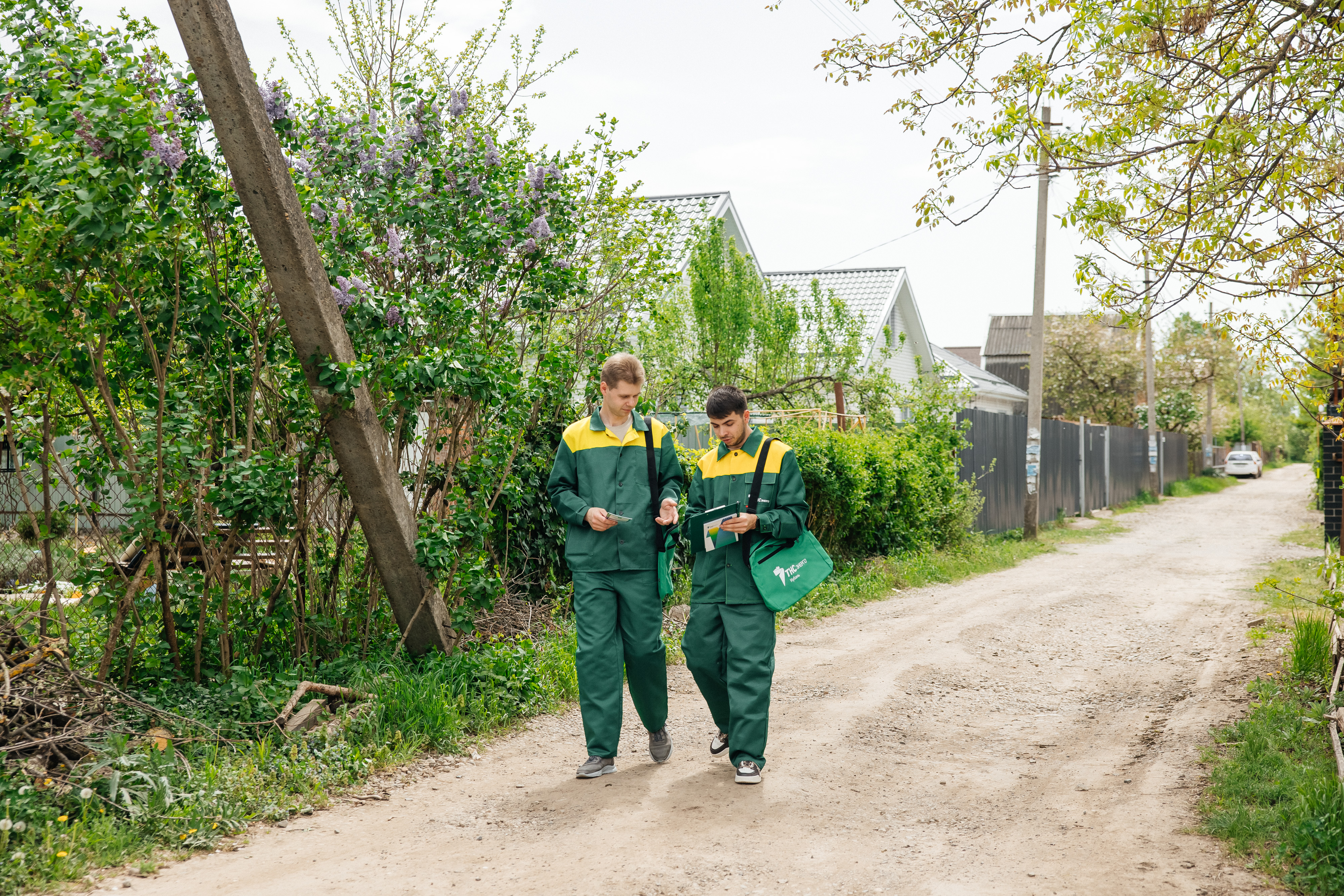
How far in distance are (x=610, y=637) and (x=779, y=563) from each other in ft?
2.86

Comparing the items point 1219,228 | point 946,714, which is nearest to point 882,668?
point 946,714

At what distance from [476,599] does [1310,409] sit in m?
5.79

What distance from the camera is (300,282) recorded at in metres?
5.12

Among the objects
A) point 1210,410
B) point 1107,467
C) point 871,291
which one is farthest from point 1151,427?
A: point 1210,410

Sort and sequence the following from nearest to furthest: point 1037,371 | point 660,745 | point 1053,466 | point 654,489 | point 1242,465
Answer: point 654,489 → point 660,745 → point 1037,371 → point 1053,466 → point 1242,465

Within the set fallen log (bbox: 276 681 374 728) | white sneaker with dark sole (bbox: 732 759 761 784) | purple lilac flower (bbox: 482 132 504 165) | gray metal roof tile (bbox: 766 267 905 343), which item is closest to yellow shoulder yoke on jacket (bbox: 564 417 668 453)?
white sneaker with dark sole (bbox: 732 759 761 784)

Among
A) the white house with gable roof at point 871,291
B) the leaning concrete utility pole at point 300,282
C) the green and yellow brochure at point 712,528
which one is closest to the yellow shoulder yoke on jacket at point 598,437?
the green and yellow brochure at point 712,528

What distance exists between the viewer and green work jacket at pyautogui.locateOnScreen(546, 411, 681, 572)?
481cm

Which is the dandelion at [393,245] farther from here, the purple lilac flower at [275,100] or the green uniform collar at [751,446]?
the green uniform collar at [751,446]

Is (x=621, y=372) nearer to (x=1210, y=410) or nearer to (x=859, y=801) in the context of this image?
(x=859, y=801)

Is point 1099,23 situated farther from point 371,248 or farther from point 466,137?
point 371,248

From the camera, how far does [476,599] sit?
608 cm

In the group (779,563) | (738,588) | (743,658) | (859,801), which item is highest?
(779,563)

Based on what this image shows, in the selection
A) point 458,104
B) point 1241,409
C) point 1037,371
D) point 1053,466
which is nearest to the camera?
point 458,104
